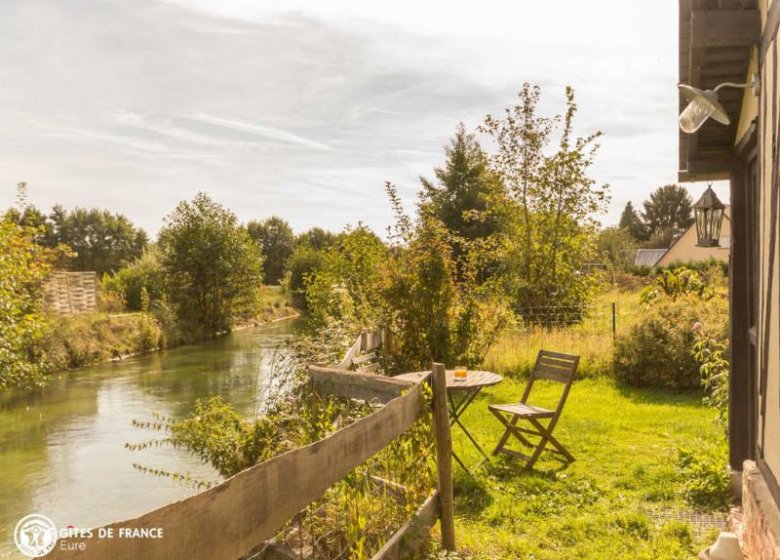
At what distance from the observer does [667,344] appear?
946 centimetres

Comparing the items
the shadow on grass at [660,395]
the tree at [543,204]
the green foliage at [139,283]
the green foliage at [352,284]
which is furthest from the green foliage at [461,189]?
the shadow on grass at [660,395]

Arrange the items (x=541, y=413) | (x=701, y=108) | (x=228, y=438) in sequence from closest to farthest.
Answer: (x=701, y=108)
(x=228, y=438)
(x=541, y=413)

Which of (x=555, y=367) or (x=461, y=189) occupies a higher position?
(x=461, y=189)

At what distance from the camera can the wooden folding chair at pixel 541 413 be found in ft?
19.7

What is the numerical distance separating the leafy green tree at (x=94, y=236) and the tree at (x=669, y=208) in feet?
171

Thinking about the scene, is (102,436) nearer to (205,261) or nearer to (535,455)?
(535,455)

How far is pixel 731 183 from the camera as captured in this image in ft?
16.1

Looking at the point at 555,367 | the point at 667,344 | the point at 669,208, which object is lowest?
the point at 667,344

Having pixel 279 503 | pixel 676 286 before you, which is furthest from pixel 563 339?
pixel 279 503

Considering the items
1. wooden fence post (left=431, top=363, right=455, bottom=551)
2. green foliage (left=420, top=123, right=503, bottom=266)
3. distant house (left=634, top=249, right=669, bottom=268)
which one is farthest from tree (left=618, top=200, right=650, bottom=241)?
wooden fence post (left=431, top=363, right=455, bottom=551)

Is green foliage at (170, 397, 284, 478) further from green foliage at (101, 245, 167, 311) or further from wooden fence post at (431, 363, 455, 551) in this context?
green foliage at (101, 245, 167, 311)

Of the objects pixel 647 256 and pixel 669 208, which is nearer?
pixel 647 256

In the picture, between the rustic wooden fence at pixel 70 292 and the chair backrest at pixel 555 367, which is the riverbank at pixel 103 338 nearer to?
the rustic wooden fence at pixel 70 292

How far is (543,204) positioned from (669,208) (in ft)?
188
